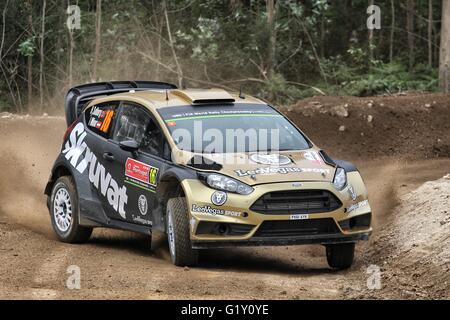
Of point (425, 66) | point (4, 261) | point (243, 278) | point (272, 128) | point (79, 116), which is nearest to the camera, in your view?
point (243, 278)

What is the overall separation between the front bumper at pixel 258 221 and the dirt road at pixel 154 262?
1.07 ft

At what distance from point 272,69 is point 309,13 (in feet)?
14.9

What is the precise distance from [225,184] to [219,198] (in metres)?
0.15

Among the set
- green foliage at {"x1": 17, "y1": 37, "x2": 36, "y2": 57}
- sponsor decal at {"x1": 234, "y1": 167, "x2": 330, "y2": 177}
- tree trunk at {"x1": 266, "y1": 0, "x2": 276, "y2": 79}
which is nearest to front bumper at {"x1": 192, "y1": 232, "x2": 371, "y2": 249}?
sponsor decal at {"x1": 234, "y1": 167, "x2": 330, "y2": 177}

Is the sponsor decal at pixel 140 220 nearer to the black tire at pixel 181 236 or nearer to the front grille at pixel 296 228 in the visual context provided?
the black tire at pixel 181 236

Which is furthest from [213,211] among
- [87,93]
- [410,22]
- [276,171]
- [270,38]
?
[410,22]

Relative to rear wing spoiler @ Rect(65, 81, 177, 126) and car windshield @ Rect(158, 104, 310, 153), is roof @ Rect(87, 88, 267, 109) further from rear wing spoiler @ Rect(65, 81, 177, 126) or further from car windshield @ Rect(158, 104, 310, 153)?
rear wing spoiler @ Rect(65, 81, 177, 126)

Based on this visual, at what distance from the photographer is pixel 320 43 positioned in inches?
1158

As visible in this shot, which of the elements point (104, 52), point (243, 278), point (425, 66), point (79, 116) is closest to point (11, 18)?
point (104, 52)

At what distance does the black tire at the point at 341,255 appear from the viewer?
31.6 feet

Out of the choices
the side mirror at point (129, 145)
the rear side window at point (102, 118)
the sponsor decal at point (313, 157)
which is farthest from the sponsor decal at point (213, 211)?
the rear side window at point (102, 118)

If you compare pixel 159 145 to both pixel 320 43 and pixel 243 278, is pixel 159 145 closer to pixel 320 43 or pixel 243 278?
pixel 243 278

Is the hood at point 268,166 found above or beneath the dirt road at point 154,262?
above

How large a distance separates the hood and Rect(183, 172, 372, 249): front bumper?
0.38 feet
